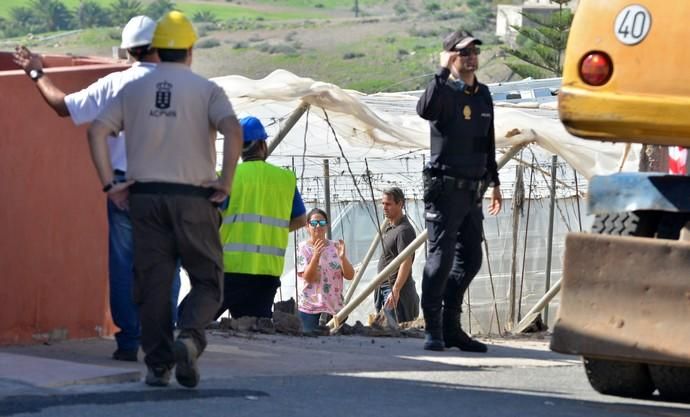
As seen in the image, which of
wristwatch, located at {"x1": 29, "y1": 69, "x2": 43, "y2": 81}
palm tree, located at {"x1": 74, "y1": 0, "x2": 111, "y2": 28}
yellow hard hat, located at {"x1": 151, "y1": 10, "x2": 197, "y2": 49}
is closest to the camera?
yellow hard hat, located at {"x1": 151, "y1": 10, "x2": 197, "y2": 49}

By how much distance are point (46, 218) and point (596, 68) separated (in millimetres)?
3341

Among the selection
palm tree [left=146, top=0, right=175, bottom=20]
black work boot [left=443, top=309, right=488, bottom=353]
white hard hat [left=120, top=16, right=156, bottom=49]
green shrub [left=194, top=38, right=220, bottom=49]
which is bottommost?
green shrub [left=194, top=38, right=220, bottom=49]

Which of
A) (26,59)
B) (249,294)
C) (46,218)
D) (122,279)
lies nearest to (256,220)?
(249,294)

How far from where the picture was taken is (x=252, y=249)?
1080 centimetres

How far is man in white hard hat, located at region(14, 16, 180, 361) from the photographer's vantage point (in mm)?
7836

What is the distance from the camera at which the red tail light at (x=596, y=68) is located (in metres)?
7.03

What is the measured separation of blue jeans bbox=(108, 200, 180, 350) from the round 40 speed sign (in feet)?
8.81

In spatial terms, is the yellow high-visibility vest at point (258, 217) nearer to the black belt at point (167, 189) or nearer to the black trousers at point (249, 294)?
the black trousers at point (249, 294)

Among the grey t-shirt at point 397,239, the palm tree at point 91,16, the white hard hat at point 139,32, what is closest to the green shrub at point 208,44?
the palm tree at point 91,16

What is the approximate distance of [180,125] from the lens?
750 cm

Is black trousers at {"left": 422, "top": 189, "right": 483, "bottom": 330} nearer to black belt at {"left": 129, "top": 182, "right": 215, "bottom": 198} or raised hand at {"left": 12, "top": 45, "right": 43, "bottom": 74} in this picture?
black belt at {"left": 129, "top": 182, "right": 215, "bottom": 198}

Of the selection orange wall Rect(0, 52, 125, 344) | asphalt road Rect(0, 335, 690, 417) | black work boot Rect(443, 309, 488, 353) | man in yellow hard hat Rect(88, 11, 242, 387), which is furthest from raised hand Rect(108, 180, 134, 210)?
black work boot Rect(443, 309, 488, 353)

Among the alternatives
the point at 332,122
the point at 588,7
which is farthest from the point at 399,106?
the point at 588,7

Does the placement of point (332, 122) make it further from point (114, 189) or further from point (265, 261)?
point (114, 189)
